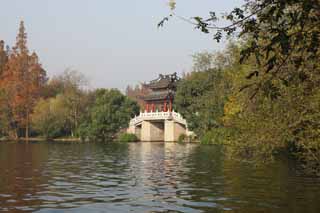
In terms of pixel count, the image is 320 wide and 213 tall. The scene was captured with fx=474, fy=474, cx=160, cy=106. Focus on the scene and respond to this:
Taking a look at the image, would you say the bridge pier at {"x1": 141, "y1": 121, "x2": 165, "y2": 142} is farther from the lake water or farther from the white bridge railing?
the lake water

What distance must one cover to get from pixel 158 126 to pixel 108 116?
7351 mm

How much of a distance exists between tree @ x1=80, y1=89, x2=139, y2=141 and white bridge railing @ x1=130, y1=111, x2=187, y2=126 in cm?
134

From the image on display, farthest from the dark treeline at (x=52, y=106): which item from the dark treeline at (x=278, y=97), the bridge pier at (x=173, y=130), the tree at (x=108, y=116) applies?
the dark treeline at (x=278, y=97)

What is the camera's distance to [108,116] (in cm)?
6475

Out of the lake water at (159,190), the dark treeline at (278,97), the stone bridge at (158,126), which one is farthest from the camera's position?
the stone bridge at (158,126)

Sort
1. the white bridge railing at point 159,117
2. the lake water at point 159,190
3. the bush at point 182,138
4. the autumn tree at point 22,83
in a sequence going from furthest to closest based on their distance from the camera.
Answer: the autumn tree at point 22,83
the white bridge railing at point 159,117
the bush at point 182,138
the lake water at point 159,190

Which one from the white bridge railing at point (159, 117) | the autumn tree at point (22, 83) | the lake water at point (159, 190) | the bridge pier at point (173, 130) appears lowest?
the lake water at point (159, 190)

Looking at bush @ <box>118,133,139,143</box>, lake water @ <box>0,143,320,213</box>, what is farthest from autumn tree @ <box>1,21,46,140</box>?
lake water @ <box>0,143,320,213</box>

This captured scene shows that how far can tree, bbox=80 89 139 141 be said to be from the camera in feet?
213

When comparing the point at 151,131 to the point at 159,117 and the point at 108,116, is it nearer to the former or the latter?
the point at 159,117

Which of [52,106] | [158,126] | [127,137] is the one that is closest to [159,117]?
[158,126]

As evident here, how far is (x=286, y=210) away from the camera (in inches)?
493

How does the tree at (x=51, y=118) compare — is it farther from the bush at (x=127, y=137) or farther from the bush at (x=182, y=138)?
the bush at (x=182, y=138)

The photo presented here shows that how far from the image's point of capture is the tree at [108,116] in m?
64.9
